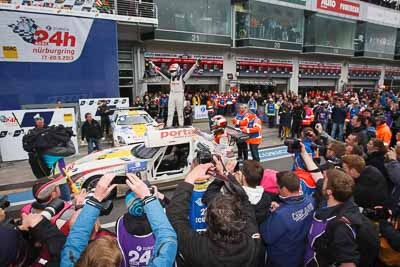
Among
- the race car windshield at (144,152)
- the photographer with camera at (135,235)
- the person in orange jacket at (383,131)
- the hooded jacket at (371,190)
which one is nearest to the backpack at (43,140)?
the race car windshield at (144,152)

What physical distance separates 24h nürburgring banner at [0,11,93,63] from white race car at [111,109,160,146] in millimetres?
3690

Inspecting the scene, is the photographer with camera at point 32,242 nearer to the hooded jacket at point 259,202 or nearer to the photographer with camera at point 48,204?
the photographer with camera at point 48,204

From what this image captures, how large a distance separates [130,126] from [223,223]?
910cm

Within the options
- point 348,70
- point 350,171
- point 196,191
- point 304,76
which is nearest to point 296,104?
point 350,171

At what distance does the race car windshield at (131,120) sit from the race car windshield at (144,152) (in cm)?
439

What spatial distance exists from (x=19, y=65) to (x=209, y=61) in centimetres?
1393

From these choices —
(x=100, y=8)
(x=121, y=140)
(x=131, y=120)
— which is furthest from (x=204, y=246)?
(x=100, y=8)

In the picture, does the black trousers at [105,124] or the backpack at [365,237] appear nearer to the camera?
the backpack at [365,237]

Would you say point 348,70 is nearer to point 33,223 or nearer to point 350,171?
point 350,171

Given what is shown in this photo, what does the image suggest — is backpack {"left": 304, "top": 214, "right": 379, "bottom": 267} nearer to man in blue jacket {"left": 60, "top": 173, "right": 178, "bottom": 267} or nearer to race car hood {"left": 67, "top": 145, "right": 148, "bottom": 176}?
man in blue jacket {"left": 60, "top": 173, "right": 178, "bottom": 267}

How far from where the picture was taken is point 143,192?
6.03 feet

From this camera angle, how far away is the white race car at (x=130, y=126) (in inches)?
373

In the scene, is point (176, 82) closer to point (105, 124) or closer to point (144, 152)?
point (144, 152)

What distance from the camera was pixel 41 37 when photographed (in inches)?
458
